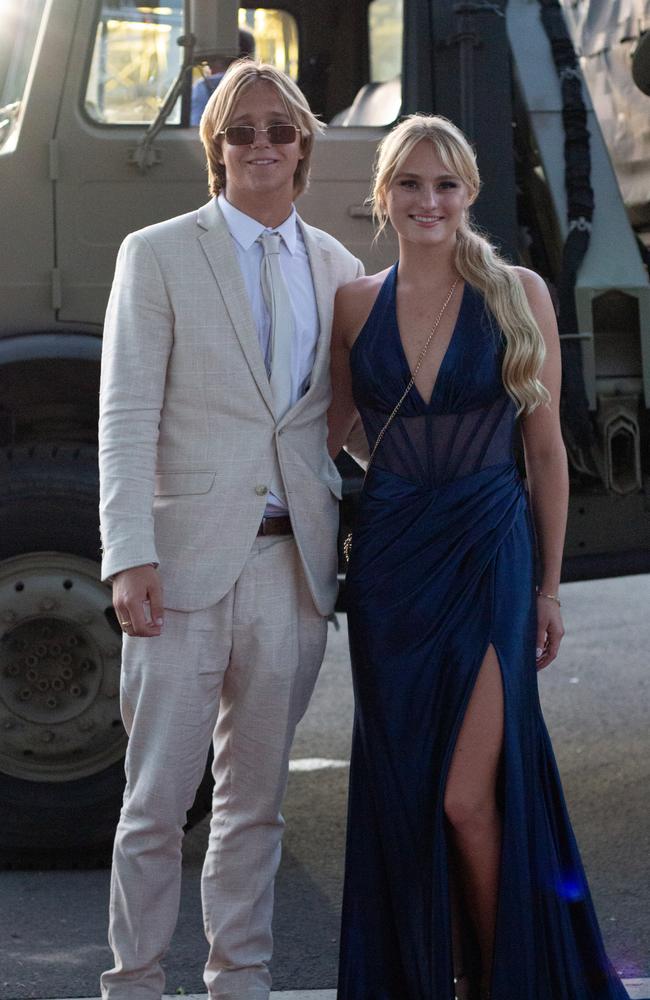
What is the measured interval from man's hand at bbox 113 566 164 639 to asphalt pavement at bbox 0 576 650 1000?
1127 mm

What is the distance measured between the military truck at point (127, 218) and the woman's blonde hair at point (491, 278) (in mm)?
1328

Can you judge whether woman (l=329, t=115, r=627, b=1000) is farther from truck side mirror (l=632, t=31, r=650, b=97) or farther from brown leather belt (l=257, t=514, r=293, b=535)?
truck side mirror (l=632, t=31, r=650, b=97)

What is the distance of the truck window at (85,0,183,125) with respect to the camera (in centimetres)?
444

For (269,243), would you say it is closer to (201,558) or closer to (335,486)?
(335,486)

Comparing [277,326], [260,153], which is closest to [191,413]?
[277,326]

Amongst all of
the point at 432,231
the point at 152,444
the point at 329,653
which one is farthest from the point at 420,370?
the point at 329,653

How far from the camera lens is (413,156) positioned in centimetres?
317

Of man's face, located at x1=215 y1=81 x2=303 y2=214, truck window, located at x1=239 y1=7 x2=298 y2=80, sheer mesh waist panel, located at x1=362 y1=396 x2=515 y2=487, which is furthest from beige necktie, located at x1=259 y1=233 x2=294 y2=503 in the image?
truck window, located at x1=239 y1=7 x2=298 y2=80

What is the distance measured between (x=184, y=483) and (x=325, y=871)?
183cm

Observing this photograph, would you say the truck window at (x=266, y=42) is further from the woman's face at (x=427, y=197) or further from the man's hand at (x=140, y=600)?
the man's hand at (x=140, y=600)

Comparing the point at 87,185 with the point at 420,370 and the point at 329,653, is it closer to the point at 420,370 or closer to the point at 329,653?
the point at 420,370

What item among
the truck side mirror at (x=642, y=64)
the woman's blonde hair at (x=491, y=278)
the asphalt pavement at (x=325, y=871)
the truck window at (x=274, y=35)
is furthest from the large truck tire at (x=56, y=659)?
the truck side mirror at (x=642, y=64)

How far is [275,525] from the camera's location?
319cm

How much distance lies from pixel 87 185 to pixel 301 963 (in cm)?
227
